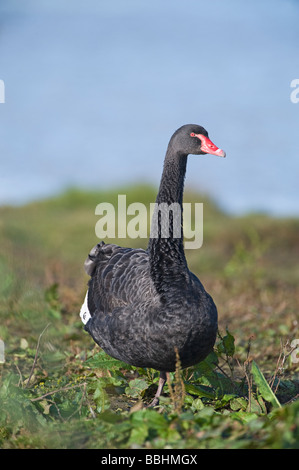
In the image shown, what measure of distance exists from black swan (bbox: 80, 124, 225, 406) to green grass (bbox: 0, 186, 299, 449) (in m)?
0.33

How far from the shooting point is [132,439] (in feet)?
12.1

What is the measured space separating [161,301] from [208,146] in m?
1.39

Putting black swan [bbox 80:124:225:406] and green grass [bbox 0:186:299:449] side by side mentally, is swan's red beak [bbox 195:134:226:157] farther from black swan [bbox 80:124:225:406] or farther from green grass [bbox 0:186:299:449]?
green grass [bbox 0:186:299:449]

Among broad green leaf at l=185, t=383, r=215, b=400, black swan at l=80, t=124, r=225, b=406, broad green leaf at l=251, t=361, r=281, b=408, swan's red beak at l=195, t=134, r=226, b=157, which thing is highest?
swan's red beak at l=195, t=134, r=226, b=157

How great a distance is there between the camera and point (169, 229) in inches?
204

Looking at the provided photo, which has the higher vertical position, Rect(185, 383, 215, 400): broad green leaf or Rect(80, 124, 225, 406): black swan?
Rect(80, 124, 225, 406): black swan

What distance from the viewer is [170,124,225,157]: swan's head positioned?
Answer: 506cm

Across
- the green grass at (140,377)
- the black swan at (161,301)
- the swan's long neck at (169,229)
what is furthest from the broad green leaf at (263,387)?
the swan's long neck at (169,229)

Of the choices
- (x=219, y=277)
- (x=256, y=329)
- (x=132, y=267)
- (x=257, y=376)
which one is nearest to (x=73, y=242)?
(x=219, y=277)

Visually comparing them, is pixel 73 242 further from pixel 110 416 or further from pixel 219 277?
pixel 110 416

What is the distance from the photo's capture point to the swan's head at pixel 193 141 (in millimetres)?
5062

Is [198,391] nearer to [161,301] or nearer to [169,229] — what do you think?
[161,301]

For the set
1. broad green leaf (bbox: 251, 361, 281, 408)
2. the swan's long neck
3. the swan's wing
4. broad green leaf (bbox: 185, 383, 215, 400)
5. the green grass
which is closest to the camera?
the green grass

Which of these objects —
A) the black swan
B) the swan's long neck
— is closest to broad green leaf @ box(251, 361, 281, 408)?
the black swan
